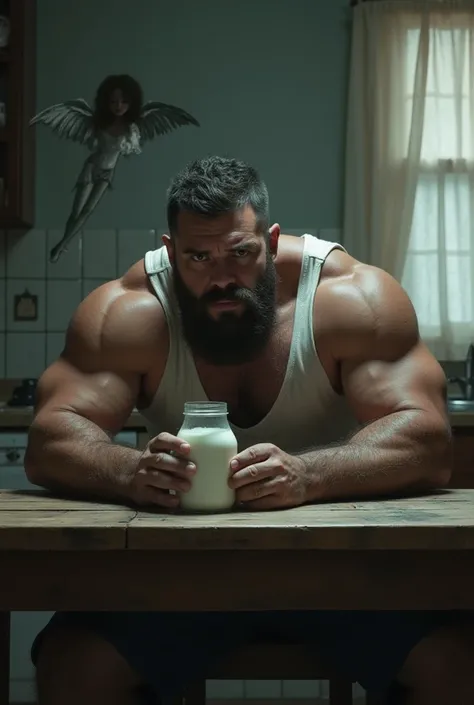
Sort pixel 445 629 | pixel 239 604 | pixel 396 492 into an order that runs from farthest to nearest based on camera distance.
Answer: pixel 396 492 < pixel 445 629 < pixel 239 604

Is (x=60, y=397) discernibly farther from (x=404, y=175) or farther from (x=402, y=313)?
(x=404, y=175)

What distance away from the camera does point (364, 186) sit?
124 inches

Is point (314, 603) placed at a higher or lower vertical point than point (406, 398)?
lower

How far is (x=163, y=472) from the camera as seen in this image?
1.14 meters

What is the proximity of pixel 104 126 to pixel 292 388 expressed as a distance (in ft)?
6.48

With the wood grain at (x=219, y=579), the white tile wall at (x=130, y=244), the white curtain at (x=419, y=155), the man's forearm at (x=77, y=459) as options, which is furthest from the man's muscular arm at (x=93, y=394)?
the white curtain at (x=419, y=155)

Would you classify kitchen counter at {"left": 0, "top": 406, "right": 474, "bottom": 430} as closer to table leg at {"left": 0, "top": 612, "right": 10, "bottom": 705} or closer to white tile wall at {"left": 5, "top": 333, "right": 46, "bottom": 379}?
white tile wall at {"left": 5, "top": 333, "right": 46, "bottom": 379}

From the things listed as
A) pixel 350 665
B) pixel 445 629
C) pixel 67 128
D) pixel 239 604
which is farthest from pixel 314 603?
pixel 67 128

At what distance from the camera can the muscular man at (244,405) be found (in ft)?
3.70

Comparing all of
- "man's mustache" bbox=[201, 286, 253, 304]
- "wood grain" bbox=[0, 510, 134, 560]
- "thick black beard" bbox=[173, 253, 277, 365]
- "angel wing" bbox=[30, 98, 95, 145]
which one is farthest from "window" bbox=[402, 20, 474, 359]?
"wood grain" bbox=[0, 510, 134, 560]

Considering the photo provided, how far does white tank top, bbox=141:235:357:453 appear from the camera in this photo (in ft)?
4.94

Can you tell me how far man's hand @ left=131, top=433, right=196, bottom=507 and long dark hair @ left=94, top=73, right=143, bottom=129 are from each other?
2267 mm

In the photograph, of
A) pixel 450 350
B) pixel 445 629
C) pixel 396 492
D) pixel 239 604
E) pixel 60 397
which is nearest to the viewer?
pixel 239 604

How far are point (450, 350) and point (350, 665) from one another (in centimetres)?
197
